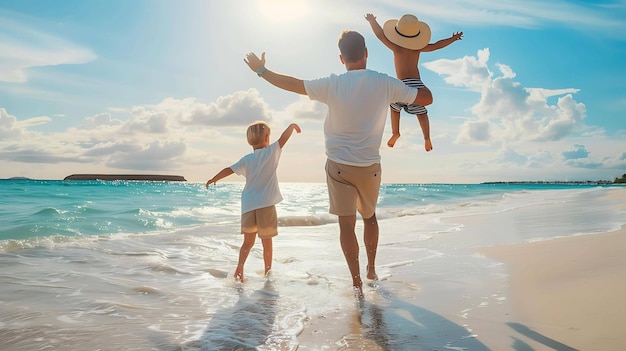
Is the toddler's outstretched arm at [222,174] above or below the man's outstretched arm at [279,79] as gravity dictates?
below

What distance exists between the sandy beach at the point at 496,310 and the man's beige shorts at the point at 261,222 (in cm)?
141

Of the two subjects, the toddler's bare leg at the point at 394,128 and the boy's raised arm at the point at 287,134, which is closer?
the boy's raised arm at the point at 287,134

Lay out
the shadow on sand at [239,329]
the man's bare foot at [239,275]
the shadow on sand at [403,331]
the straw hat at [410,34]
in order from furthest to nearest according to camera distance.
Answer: the straw hat at [410,34] → the man's bare foot at [239,275] → the shadow on sand at [239,329] → the shadow on sand at [403,331]

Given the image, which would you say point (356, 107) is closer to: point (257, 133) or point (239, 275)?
point (257, 133)

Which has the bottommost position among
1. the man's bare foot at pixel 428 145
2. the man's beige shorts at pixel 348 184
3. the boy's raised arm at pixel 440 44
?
the man's beige shorts at pixel 348 184

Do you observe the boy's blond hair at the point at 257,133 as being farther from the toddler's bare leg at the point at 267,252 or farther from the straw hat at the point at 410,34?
the straw hat at the point at 410,34

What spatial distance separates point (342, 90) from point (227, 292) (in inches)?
81.1

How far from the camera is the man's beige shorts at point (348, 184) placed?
4.18 meters

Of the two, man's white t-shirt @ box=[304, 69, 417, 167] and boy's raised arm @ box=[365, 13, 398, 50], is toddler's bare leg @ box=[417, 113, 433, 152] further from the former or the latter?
man's white t-shirt @ box=[304, 69, 417, 167]

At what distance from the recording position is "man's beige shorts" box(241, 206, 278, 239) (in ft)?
17.2

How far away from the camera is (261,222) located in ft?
17.2

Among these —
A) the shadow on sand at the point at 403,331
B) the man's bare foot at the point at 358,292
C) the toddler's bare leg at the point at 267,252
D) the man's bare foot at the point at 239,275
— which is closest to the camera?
the shadow on sand at the point at 403,331

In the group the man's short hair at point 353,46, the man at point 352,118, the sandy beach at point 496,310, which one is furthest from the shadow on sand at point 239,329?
the man's short hair at point 353,46

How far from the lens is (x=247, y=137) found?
17.5 feet
